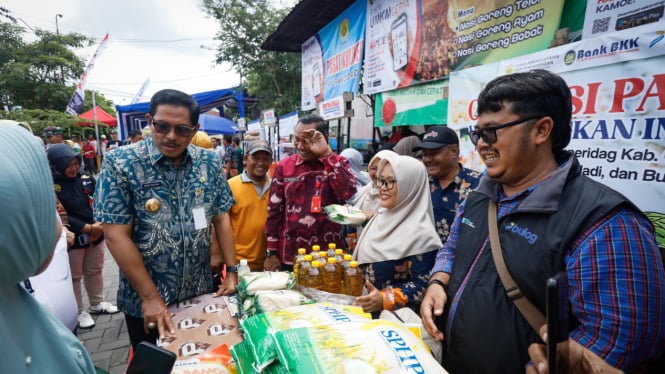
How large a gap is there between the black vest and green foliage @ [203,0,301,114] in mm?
11513

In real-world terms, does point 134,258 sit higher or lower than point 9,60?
lower

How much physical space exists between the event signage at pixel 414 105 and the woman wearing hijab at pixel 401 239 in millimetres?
2466

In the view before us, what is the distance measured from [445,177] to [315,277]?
164 cm

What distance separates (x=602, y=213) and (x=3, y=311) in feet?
5.20

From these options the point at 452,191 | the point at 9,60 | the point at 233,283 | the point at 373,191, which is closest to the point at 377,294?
the point at 233,283

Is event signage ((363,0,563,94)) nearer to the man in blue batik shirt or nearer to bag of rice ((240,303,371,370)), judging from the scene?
the man in blue batik shirt

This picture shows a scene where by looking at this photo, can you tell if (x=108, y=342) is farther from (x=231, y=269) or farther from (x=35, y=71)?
(x=35, y=71)

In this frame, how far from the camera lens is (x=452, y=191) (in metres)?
2.76

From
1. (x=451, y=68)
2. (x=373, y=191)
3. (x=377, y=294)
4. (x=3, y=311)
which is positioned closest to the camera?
(x=3, y=311)

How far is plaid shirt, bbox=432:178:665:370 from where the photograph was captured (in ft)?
3.11

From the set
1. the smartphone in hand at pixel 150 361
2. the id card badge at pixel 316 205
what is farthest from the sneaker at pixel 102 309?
the smartphone in hand at pixel 150 361

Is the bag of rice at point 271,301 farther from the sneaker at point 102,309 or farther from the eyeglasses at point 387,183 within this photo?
the sneaker at point 102,309

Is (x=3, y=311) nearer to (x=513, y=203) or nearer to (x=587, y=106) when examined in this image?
(x=513, y=203)

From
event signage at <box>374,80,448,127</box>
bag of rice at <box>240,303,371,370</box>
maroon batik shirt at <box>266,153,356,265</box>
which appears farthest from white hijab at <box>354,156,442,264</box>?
event signage at <box>374,80,448,127</box>
